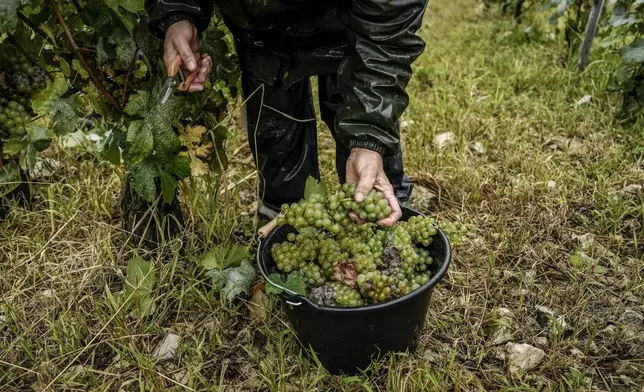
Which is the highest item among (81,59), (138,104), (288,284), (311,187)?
(81,59)

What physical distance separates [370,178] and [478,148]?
4.93 ft

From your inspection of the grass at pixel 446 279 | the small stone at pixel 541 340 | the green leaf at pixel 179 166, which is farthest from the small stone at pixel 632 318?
the green leaf at pixel 179 166

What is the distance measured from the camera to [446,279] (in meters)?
2.34

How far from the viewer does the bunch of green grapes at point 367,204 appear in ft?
5.64

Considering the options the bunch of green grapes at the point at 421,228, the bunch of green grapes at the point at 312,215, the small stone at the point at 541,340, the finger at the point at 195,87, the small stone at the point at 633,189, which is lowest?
the small stone at the point at 541,340

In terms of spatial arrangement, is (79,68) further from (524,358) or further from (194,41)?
(524,358)

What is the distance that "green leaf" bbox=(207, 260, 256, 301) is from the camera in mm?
2154

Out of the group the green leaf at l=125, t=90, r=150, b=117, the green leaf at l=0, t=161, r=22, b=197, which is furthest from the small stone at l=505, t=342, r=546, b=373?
the green leaf at l=0, t=161, r=22, b=197

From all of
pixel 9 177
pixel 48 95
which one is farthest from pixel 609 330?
pixel 9 177

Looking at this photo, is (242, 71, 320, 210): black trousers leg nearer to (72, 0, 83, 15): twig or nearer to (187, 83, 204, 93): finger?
Result: (187, 83, 204, 93): finger

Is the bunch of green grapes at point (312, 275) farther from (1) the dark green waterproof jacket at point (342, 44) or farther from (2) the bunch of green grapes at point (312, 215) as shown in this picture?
(1) the dark green waterproof jacket at point (342, 44)

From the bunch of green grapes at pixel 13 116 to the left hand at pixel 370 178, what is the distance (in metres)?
1.19

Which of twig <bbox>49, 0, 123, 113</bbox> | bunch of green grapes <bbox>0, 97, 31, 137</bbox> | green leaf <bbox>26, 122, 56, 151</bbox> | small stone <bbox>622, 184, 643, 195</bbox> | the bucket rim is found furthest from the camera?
small stone <bbox>622, 184, 643, 195</bbox>

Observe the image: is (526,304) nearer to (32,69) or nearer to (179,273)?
(179,273)
